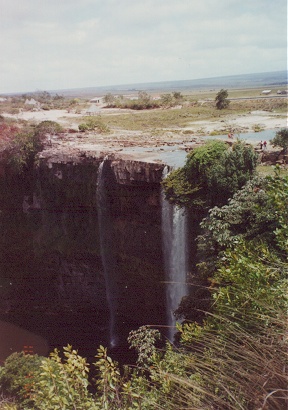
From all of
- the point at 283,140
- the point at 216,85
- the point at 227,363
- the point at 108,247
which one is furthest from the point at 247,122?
the point at 216,85

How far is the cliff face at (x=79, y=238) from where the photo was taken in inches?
739

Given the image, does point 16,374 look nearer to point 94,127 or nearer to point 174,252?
point 174,252

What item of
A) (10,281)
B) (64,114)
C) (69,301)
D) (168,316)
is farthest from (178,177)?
(64,114)

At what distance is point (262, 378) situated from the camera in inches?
125

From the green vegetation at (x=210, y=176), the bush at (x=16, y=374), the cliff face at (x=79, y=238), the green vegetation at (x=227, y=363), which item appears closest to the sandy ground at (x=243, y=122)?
the cliff face at (x=79, y=238)

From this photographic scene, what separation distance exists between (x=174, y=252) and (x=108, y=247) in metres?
5.03

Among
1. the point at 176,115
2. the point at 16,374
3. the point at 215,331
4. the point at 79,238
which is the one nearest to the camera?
the point at 215,331

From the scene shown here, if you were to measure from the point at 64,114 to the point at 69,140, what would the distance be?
1322 cm

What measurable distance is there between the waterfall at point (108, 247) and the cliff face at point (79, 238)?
0.17 m

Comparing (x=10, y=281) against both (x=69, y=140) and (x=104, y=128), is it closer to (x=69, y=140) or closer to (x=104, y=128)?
(x=69, y=140)

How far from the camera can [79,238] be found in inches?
854

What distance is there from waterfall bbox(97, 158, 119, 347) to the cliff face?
17 centimetres

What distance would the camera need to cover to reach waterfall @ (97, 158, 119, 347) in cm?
1974

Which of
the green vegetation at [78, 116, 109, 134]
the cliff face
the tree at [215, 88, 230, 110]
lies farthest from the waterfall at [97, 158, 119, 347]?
the tree at [215, 88, 230, 110]
